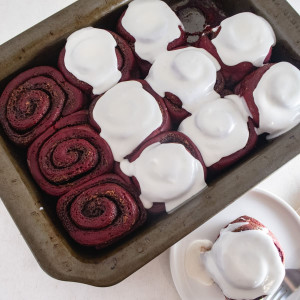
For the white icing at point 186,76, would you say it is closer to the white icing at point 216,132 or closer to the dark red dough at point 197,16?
the white icing at point 216,132

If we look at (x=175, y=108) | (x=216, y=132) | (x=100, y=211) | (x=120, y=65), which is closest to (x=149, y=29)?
(x=120, y=65)

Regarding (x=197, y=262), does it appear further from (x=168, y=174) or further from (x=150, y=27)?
(x=150, y=27)

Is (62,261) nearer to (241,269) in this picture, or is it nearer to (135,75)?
(241,269)

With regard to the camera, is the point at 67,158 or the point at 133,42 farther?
the point at 133,42

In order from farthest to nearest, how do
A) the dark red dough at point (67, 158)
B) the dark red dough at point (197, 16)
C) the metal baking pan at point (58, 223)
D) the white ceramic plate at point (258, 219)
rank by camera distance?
the dark red dough at point (197, 16), the white ceramic plate at point (258, 219), the dark red dough at point (67, 158), the metal baking pan at point (58, 223)

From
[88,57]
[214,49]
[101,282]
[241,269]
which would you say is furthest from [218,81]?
[101,282]

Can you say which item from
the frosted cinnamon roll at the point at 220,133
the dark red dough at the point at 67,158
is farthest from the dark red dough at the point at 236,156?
the dark red dough at the point at 67,158
